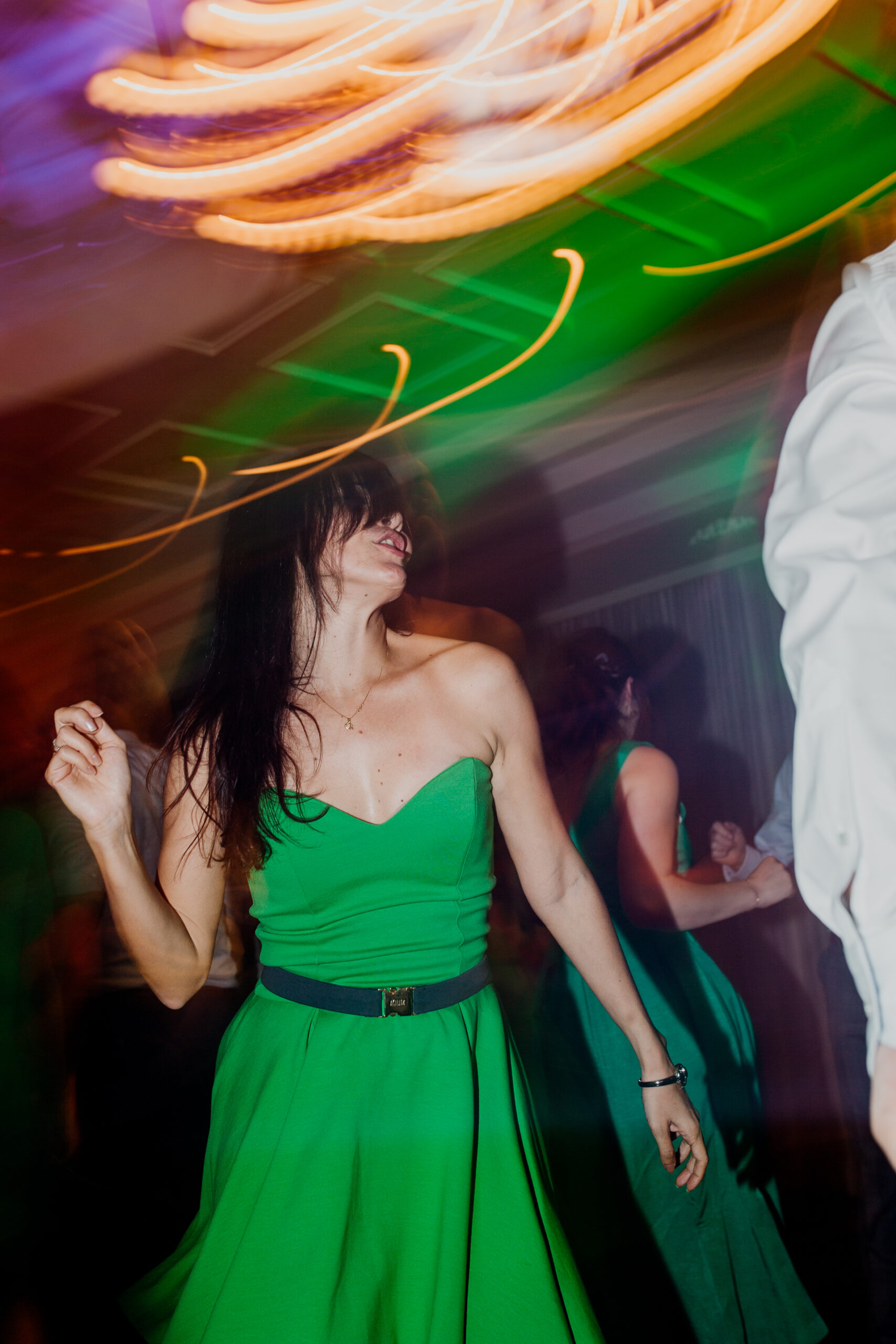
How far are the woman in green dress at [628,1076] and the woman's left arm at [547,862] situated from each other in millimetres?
475

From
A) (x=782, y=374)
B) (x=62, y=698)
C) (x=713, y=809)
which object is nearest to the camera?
(x=62, y=698)

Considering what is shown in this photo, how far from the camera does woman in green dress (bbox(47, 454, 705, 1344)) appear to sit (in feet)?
3.15

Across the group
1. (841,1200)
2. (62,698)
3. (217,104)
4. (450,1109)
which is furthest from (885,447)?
(841,1200)

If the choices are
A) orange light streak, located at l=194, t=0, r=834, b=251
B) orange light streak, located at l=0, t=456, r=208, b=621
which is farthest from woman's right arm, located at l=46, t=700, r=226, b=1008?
orange light streak, located at l=0, t=456, r=208, b=621

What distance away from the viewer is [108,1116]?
196 cm

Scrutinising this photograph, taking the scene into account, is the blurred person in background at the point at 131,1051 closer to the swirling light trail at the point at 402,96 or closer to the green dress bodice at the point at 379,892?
the green dress bodice at the point at 379,892

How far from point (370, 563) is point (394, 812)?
1.20 feet

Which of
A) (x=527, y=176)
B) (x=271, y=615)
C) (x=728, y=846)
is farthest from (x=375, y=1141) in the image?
(x=527, y=176)

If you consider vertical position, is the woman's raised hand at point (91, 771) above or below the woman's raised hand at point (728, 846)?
above

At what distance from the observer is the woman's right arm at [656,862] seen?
1.74 metres

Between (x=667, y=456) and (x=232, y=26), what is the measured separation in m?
2.42

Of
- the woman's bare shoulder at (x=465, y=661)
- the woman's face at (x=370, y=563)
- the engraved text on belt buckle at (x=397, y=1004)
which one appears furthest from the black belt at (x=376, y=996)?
the woman's face at (x=370, y=563)

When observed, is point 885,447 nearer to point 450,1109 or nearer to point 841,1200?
point 450,1109

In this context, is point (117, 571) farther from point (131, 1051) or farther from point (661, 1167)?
point (661, 1167)
